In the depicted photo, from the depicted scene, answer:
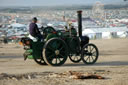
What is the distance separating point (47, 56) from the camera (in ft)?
41.6

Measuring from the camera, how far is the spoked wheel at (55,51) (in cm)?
1264

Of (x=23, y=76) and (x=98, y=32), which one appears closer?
(x=23, y=76)

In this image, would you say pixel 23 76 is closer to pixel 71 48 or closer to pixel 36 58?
pixel 36 58

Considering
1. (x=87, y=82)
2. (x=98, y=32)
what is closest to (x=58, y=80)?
(x=87, y=82)

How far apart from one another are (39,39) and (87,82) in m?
4.07

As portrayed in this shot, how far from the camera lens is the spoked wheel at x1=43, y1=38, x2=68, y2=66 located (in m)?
12.6

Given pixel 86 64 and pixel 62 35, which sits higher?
pixel 62 35

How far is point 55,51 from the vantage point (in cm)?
1287

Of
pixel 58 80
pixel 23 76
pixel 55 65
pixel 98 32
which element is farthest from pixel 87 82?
pixel 98 32

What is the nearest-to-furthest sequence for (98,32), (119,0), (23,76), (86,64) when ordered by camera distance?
(23,76), (86,64), (98,32), (119,0)

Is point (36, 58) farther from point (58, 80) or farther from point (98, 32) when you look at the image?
point (98, 32)

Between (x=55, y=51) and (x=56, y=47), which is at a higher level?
(x=56, y=47)

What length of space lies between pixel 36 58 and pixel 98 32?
79.1 feet

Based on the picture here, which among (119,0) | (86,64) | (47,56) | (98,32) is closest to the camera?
(47,56)
